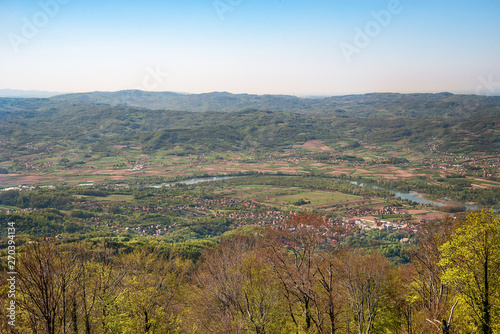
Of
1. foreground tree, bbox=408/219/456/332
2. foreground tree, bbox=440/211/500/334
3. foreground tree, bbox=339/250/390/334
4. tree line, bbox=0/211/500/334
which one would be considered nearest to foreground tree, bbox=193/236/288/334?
tree line, bbox=0/211/500/334

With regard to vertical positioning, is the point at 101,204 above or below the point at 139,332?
below

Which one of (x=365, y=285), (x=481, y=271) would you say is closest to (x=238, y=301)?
(x=365, y=285)

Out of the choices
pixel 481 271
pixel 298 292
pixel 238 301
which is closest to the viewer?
pixel 481 271

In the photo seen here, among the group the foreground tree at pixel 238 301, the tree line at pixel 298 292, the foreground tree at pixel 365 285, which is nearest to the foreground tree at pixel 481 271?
the tree line at pixel 298 292

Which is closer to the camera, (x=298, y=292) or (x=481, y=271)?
(x=481, y=271)

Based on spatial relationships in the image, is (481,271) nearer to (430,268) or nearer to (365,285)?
(430,268)

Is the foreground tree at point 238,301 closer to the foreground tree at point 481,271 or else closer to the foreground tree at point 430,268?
the foreground tree at point 430,268

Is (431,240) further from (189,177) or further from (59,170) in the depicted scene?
(59,170)

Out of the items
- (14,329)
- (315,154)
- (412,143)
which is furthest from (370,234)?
(412,143)
